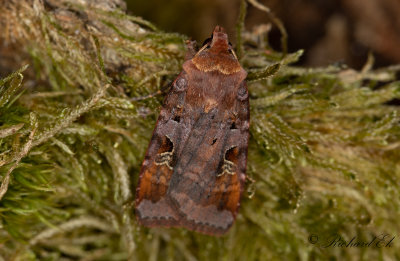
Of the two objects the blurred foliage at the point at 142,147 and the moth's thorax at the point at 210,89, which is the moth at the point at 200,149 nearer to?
the moth's thorax at the point at 210,89

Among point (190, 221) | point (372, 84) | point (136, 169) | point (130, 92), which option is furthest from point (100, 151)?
point (372, 84)

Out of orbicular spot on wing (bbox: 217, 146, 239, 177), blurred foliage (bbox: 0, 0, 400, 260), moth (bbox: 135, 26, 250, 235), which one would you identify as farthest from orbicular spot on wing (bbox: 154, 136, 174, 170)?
orbicular spot on wing (bbox: 217, 146, 239, 177)

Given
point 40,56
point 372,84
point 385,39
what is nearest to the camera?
point 40,56

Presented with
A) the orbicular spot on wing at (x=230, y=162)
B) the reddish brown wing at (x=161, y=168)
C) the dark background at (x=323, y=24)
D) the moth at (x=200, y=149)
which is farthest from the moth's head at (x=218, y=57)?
the dark background at (x=323, y=24)

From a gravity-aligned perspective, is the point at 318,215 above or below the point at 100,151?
below

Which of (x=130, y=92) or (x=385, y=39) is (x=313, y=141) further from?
(x=385, y=39)

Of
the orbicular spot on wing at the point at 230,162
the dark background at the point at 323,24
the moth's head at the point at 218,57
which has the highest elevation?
the dark background at the point at 323,24
